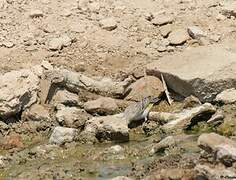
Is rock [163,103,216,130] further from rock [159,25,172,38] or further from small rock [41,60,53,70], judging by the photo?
rock [159,25,172,38]

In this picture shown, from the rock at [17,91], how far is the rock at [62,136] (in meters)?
1.16

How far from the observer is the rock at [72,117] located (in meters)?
14.2

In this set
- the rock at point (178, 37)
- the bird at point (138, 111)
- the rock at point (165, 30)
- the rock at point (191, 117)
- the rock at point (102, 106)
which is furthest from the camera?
the rock at point (165, 30)

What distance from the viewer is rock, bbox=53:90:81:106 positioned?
15055 mm

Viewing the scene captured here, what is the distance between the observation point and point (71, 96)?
1529cm

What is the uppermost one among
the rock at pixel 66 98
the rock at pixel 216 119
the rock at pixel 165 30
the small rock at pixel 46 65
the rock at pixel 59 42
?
the rock at pixel 216 119

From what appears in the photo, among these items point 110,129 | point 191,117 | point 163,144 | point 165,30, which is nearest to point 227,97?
point 191,117

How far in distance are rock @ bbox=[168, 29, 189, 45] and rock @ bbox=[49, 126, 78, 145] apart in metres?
4.04

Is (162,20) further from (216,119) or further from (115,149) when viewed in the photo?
(115,149)

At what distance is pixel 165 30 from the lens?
56.6 feet

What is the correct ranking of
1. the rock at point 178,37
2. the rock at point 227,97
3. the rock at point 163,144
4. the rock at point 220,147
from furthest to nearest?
the rock at point 178,37 → the rock at point 227,97 → the rock at point 163,144 → the rock at point 220,147

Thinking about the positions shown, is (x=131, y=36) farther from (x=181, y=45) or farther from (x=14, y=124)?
(x=14, y=124)

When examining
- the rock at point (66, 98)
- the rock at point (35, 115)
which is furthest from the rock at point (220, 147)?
the rock at point (66, 98)

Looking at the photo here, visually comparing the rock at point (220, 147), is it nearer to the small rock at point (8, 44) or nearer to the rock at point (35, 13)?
the small rock at point (8, 44)
